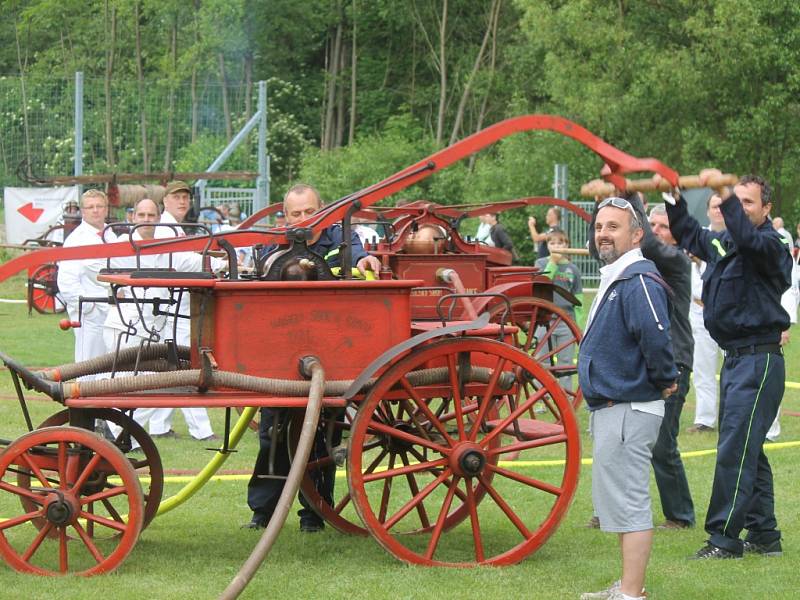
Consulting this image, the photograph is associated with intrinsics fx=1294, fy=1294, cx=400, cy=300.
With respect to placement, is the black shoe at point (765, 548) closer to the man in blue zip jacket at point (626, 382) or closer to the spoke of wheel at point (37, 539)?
the man in blue zip jacket at point (626, 382)

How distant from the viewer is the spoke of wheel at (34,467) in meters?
6.06

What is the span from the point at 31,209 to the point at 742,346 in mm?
21303

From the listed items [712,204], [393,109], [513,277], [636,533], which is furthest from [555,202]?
[393,109]

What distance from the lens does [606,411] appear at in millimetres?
5598

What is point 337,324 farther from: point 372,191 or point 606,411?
point 606,411

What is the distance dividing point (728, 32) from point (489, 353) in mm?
22315

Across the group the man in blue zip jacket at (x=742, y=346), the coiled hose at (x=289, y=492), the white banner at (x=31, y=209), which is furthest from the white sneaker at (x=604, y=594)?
the white banner at (x=31, y=209)

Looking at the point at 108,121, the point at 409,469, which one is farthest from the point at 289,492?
the point at 108,121

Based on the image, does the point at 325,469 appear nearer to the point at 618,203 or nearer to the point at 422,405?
the point at 422,405

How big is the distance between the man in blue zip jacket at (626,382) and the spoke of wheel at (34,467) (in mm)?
2552

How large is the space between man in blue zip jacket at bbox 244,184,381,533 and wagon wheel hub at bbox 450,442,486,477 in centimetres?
105

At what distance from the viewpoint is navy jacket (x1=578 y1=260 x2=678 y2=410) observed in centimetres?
548

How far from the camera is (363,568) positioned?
634 cm

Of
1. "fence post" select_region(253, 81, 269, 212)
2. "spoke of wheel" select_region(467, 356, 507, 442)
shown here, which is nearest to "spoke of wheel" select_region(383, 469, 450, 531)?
"spoke of wheel" select_region(467, 356, 507, 442)
